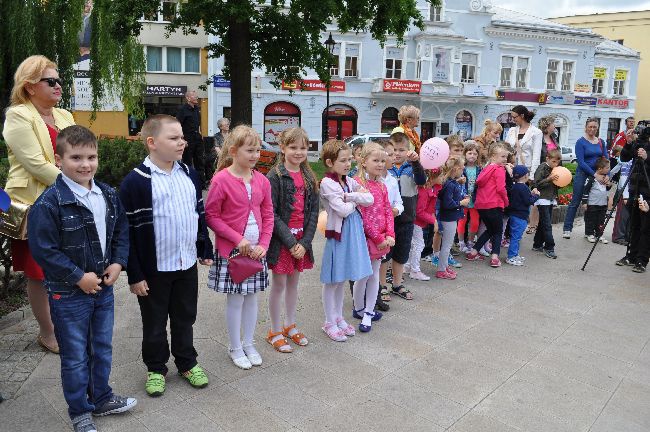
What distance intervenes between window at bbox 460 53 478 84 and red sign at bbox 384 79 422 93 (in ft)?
12.3

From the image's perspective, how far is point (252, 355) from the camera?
3984 millimetres

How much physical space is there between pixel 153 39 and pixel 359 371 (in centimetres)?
3225

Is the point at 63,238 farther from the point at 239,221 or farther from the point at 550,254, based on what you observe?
the point at 550,254

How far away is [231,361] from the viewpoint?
400 cm

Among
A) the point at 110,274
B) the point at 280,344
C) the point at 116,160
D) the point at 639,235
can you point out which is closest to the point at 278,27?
the point at 116,160

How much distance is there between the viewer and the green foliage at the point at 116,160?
9820 millimetres

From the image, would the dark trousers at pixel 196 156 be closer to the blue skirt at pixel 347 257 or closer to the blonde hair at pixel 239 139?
the blue skirt at pixel 347 257

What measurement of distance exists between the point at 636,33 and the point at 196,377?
53433 mm

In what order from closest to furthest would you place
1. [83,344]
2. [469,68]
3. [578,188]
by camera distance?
[83,344]
[578,188]
[469,68]

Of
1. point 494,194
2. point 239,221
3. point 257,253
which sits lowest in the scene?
point 257,253

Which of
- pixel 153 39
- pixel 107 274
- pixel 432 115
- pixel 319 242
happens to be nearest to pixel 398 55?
pixel 432 115

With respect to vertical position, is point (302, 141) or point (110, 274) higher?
point (302, 141)

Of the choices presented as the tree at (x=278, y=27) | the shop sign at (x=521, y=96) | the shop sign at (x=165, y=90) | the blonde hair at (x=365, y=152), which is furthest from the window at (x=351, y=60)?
the blonde hair at (x=365, y=152)

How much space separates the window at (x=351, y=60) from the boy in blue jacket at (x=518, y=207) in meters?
26.5
